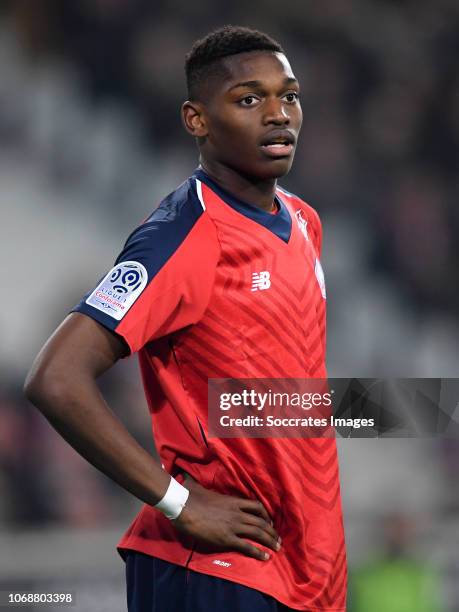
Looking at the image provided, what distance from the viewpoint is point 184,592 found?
2377 mm

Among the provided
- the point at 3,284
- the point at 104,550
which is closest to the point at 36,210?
the point at 3,284

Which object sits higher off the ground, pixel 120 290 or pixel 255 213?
pixel 255 213

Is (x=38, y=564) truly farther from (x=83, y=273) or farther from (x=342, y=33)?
(x=342, y=33)

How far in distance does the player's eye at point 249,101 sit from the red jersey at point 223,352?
202mm

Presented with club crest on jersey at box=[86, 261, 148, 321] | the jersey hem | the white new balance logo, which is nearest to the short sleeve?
club crest on jersey at box=[86, 261, 148, 321]

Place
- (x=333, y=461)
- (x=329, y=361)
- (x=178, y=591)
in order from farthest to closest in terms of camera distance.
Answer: (x=329, y=361) < (x=333, y=461) < (x=178, y=591)

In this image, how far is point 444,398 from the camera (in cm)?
361

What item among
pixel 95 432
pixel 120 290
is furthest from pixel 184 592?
pixel 120 290

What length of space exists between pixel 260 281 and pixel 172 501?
0.51 m

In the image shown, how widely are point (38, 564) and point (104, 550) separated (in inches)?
11.6

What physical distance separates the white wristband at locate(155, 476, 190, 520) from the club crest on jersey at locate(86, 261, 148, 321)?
379mm

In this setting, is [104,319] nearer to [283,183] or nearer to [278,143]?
[278,143]

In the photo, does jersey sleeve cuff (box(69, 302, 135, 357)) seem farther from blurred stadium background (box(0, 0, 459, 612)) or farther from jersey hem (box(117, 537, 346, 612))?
blurred stadium background (box(0, 0, 459, 612))

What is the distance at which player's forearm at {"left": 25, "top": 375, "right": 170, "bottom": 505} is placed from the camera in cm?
221
